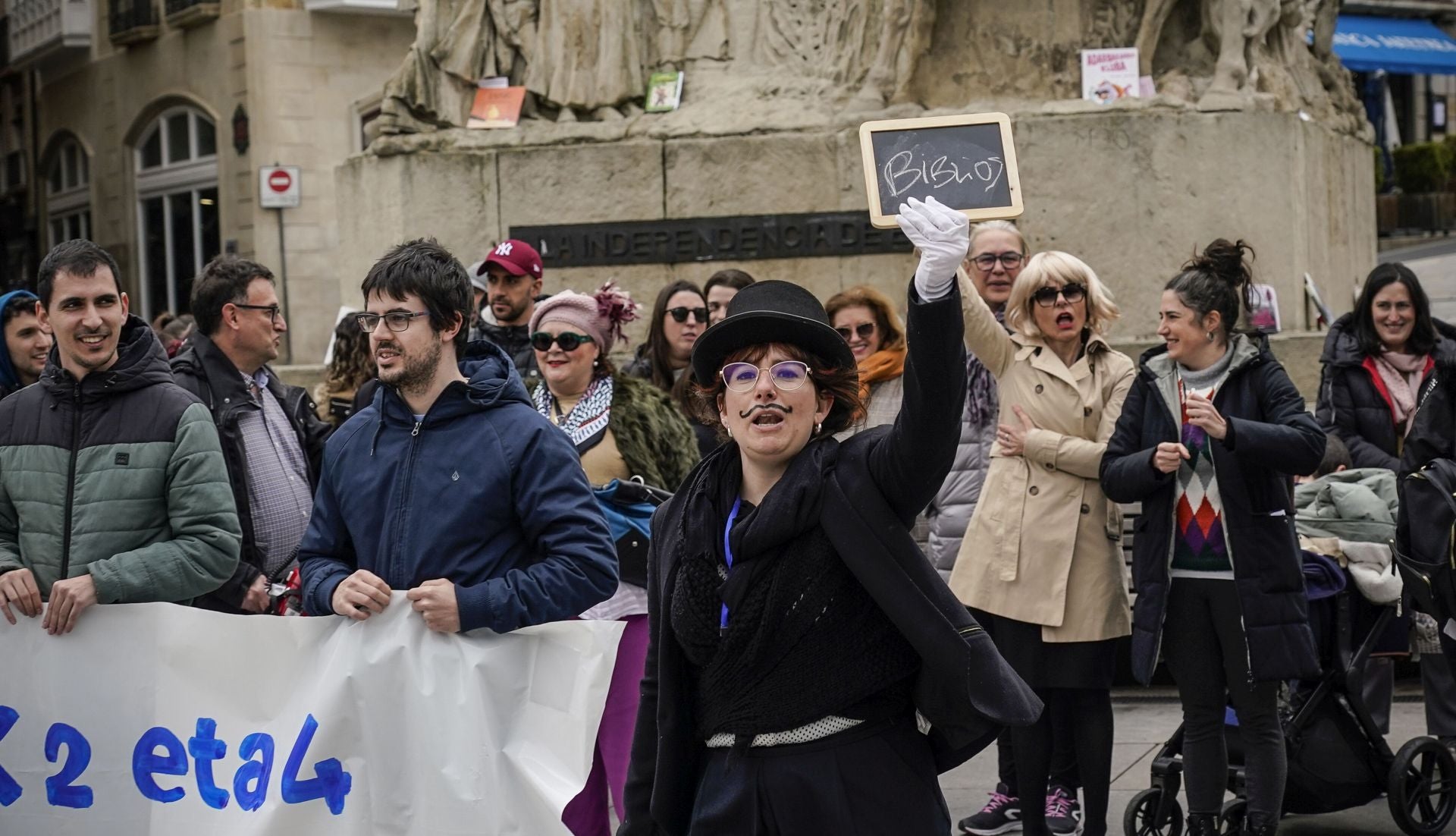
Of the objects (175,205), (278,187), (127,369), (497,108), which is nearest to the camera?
(127,369)

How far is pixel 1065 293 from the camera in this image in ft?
21.0

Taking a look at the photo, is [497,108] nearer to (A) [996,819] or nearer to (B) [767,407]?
(A) [996,819]

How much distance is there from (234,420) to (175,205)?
25.8 metres

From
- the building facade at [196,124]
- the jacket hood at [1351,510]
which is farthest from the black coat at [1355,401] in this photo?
the building facade at [196,124]

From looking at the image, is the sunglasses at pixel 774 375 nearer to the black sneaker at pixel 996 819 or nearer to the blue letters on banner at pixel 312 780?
the blue letters on banner at pixel 312 780

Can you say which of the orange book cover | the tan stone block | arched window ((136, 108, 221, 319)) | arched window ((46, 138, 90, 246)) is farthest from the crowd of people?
arched window ((46, 138, 90, 246))

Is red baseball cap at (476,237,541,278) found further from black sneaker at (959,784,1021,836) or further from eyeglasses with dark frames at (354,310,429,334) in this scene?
eyeglasses with dark frames at (354,310,429,334)

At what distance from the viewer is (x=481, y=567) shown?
4.58 m

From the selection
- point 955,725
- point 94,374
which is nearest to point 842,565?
point 955,725

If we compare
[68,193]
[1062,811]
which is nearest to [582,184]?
[1062,811]

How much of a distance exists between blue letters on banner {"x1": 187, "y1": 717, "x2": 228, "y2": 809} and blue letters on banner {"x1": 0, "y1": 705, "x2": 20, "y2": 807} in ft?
1.82

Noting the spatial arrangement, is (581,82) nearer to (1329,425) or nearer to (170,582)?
(1329,425)

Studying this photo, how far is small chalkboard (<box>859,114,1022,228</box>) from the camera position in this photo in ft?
14.9

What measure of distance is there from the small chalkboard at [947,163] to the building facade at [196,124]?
69.0 ft
